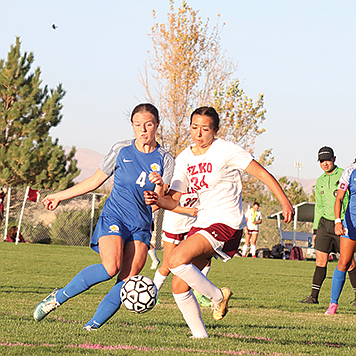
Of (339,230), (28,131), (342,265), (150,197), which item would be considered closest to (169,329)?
(150,197)

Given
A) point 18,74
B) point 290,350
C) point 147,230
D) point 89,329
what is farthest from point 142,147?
point 18,74

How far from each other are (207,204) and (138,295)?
996 millimetres

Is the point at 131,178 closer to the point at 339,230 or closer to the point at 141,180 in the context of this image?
the point at 141,180

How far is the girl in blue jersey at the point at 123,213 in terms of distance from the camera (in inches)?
197

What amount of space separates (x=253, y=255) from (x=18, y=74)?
17773 millimetres

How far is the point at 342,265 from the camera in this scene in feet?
25.8

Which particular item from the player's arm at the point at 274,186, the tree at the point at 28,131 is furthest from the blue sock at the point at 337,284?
the tree at the point at 28,131

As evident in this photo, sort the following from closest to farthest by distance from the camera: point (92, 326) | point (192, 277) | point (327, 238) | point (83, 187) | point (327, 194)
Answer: point (192, 277) → point (92, 326) → point (83, 187) → point (327, 238) → point (327, 194)

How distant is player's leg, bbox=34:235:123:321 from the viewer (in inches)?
196

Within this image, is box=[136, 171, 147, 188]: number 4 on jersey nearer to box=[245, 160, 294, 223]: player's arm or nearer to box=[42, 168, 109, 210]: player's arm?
box=[42, 168, 109, 210]: player's arm

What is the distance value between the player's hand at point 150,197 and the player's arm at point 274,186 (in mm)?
835

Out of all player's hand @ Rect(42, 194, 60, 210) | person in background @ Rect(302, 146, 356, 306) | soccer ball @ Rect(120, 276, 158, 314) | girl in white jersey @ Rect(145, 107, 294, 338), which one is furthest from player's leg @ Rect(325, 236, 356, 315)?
player's hand @ Rect(42, 194, 60, 210)

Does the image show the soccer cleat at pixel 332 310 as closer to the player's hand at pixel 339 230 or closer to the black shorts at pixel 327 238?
the player's hand at pixel 339 230

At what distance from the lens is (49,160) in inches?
1270
